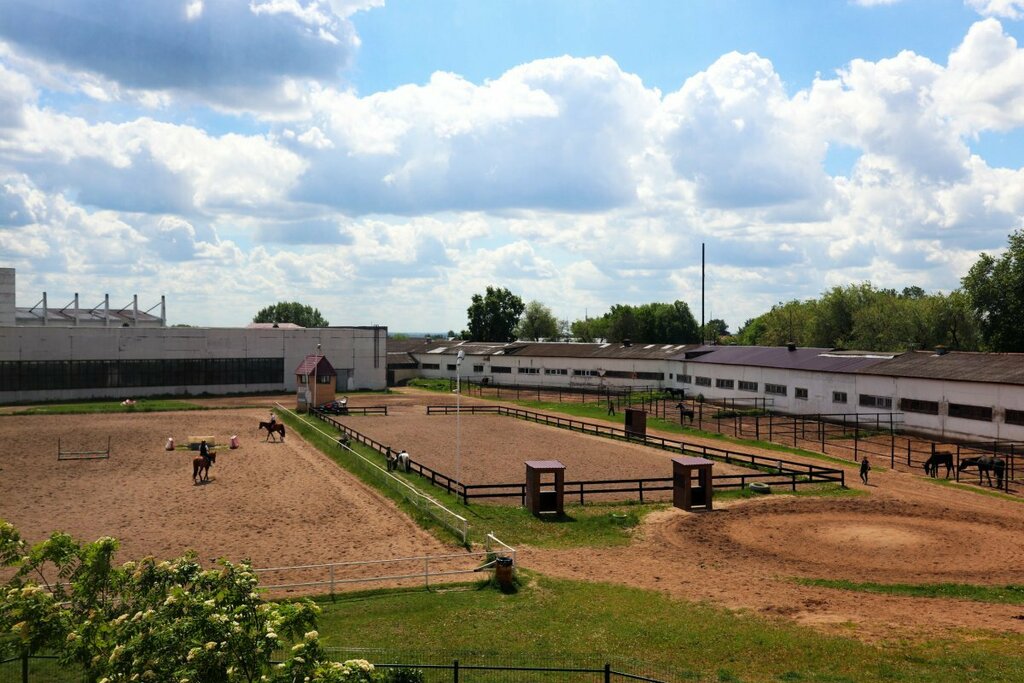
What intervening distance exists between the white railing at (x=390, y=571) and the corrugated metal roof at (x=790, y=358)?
42.9 metres

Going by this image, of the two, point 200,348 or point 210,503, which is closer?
point 210,503

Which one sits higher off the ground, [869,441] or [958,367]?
[958,367]

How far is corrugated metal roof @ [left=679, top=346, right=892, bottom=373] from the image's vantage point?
190 feet

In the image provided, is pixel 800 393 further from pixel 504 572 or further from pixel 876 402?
pixel 504 572

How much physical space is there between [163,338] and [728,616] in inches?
2829

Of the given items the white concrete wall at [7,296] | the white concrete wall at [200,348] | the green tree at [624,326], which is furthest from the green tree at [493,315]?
the white concrete wall at [7,296]

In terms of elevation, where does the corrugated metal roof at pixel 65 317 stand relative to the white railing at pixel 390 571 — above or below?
above

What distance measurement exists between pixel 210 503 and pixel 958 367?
4695 centimetres

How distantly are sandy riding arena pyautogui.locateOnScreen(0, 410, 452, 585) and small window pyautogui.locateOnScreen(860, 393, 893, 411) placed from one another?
3841cm

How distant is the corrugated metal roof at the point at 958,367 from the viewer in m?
45.3

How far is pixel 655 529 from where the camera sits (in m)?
27.2

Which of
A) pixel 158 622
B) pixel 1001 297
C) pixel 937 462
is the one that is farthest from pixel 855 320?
pixel 158 622

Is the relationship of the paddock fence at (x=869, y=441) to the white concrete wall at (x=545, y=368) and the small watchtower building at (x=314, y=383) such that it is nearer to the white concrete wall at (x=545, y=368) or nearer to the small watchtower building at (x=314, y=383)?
the white concrete wall at (x=545, y=368)

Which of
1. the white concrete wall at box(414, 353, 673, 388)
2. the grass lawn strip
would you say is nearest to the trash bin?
the grass lawn strip
